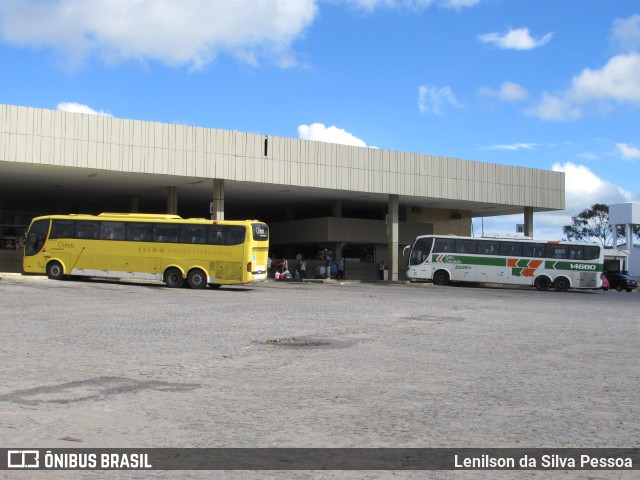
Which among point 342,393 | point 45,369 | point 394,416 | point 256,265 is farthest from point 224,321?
point 256,265

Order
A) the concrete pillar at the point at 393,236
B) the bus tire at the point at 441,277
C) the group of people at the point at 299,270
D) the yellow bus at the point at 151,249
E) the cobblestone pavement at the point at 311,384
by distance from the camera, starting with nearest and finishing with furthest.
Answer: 1. the cobblestone pavement at the point at 311,384
2. the yellow bus at the point at 151,249
3. the bus tire at the point at 441,277
4. the group of people at the point at 299,270
5. the concrete pillar at the point at 393,236

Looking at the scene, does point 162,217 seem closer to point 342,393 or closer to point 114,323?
point 114,323

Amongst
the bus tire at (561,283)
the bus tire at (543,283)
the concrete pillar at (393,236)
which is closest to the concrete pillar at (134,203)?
the concrete pillar at (393,236)

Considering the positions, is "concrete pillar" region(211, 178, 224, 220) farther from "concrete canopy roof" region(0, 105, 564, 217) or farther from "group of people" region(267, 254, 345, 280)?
"group of people" region(267, 254, 345, 280)

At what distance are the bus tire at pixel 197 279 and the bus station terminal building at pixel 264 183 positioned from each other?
7.70 metres

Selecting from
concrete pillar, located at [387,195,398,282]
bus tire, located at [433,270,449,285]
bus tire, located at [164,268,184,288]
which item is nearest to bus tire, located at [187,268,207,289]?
bus tire, located at [164,268,184,288]

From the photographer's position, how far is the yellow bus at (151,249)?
29844 millimetres

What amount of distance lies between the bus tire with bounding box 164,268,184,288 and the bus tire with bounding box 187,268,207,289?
0.38 m

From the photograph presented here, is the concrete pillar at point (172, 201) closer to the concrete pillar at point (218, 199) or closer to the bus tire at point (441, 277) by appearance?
the concrete pillar at point (218, 199)

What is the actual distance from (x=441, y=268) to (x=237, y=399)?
35773mm

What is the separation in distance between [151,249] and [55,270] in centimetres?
477

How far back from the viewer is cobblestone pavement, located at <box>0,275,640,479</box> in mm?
5898

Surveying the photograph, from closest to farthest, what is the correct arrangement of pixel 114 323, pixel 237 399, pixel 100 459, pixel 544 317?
pixel 100 459, pixel 237 399, pixel 114 323, pixel 544 317

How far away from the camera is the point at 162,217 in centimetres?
3072
